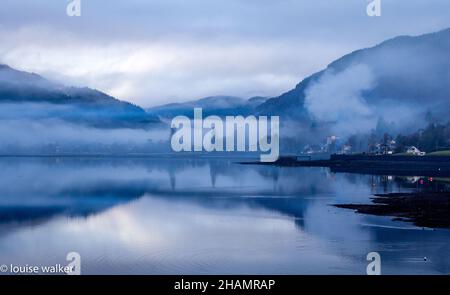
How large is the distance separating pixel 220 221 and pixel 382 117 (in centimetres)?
12472

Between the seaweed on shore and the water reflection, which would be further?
the seaweed on shore

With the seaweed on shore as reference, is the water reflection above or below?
below

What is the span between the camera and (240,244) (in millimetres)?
29891

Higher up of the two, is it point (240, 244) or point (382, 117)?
point (382, 117)

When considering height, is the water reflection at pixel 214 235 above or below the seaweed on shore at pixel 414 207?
below

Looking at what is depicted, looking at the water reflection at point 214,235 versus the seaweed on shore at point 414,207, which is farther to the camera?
the seaweed on shore at point 414,207

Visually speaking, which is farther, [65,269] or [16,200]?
[16,200]

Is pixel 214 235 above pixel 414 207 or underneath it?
underneath

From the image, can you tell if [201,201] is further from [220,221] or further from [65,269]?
[65,269]

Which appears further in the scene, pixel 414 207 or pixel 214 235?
pixel 414 207

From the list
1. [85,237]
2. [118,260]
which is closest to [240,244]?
[118,260]
